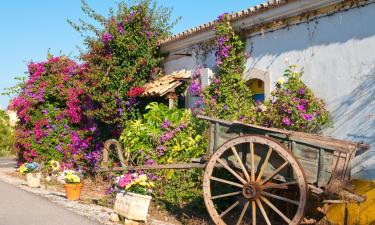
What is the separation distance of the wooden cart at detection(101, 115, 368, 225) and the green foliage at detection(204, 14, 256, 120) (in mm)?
2873

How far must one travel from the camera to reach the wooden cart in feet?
17.8

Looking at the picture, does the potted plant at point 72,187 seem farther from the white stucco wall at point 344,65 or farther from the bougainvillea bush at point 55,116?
the white stucco wall at point 344,65

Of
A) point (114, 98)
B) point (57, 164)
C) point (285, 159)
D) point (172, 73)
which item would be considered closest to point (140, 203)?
point (285, 159)

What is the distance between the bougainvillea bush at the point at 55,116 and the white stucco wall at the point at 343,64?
7486 millimetres

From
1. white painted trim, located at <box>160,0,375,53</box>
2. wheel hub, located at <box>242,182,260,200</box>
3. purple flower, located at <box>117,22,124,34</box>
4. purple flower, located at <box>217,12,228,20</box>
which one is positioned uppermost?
purple flower, located at <box>117,22,124,34</box>

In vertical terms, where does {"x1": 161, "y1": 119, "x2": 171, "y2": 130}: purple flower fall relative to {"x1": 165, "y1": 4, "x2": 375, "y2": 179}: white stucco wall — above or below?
below

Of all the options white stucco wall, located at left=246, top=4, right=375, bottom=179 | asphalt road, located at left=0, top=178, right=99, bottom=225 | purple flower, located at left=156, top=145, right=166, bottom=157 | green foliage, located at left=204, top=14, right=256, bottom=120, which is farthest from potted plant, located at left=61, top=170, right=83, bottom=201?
white stucco wall, located at left=246, top=4, right=375, bottom=179

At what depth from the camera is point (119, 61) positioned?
39.7 ft

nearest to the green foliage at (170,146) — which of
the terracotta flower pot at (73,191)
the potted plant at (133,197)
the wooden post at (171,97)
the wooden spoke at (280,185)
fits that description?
the wooden post at (171,97)

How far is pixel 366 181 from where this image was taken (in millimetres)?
6555

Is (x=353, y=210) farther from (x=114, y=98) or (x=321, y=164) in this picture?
(x=114, y=98)

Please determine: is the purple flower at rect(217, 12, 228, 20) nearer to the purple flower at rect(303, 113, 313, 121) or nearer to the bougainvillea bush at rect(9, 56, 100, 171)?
the purple flower at rect(303, 113, 313, 121)

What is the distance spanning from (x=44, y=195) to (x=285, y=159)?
23.4ft

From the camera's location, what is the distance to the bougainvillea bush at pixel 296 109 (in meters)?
7.32
